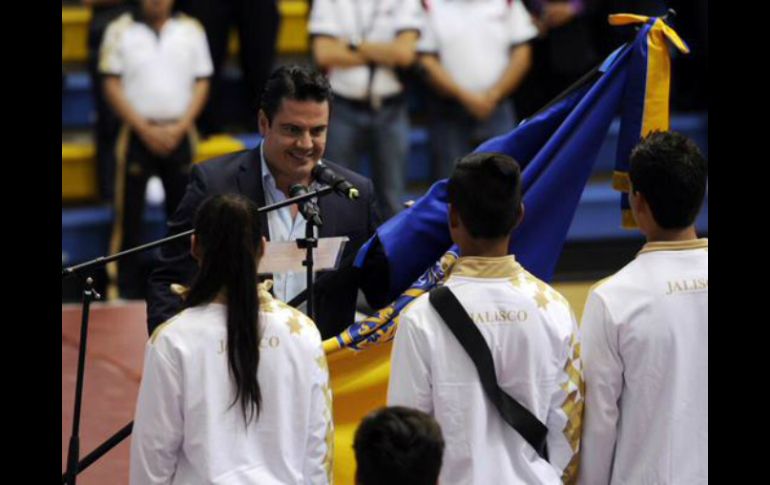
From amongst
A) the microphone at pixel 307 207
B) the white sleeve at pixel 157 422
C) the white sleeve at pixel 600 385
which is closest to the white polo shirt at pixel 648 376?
the white sleeve at pixel 600 385

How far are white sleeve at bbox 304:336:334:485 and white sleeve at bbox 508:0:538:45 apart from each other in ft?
19.5

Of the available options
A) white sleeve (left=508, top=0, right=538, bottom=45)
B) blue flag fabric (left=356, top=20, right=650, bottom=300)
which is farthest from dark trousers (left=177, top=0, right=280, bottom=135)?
blue flag fabric (left=356, top=20, right=650, bottom=300)

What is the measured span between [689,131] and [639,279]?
7.02 metres

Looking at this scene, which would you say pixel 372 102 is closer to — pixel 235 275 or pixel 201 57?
pixel 201 57

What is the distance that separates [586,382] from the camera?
4074 mm

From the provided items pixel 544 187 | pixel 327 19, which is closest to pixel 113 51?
pixel 327 19

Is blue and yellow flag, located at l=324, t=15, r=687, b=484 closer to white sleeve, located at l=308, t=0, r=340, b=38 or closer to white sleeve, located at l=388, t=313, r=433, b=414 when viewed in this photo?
white sleeve, located at l=388, t=313, r=433, b=414

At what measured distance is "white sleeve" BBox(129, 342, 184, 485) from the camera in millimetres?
3740

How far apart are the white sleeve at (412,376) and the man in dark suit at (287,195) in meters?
0.94

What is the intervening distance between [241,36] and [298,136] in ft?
16.4

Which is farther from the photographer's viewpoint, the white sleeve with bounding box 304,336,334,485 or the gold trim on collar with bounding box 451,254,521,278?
the gold trim on collar with bounding box 451,254,521,278

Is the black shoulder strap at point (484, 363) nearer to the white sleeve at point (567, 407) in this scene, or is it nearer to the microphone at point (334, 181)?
the white sleeve at point (567, 407)
